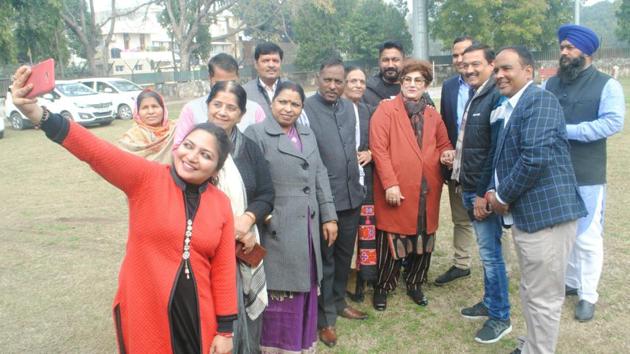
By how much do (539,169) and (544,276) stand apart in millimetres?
592

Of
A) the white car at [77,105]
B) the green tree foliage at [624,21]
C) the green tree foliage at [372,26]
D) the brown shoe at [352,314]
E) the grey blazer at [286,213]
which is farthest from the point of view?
the green tree foliage at [372,26]

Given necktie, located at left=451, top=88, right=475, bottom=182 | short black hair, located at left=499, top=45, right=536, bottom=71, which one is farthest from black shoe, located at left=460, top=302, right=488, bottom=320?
short black hair, located at left=499, top=45, right=536, bottom=71

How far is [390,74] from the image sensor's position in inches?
177

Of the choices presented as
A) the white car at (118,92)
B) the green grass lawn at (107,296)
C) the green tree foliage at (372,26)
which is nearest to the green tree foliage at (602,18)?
the green tree foliage at (372,26)

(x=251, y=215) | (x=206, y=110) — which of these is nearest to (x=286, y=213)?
(x=251, y=215)

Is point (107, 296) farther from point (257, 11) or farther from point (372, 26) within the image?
point (372, 26)

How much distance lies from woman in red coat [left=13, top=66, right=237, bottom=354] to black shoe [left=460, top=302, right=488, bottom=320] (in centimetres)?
222

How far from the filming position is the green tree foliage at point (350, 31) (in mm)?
36688

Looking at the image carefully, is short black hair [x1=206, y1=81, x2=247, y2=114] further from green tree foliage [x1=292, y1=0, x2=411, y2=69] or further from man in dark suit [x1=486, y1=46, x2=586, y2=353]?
green tree foliage [x1=292, y1=0, x2=411, y2=69]

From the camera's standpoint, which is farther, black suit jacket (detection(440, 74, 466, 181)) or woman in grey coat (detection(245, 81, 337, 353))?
black suit jacket (detection(440, 74, 466, 181))

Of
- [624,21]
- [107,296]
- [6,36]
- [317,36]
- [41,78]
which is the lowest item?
[107,296]

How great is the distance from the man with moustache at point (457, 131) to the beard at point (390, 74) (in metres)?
0.42

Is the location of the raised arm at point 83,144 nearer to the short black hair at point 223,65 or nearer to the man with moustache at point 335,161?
the man with moustache at point 335,161

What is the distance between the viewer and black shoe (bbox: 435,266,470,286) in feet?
14.8
